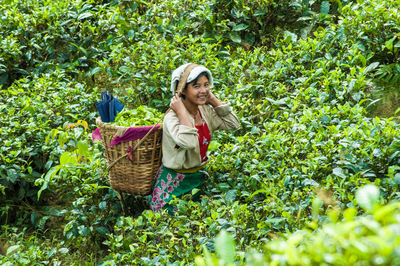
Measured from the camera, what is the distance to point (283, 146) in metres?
3.51

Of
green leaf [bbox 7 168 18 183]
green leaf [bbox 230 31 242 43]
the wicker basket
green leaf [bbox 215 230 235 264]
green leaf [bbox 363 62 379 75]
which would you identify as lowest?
green leaf [bbox 7 168 18 183]

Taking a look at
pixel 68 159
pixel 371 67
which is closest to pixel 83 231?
pixel 68 159

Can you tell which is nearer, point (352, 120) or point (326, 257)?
point (326, 257)

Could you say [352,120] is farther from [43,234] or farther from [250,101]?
[43,234]

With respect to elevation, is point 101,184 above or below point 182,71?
below

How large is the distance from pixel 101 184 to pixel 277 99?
175 cm

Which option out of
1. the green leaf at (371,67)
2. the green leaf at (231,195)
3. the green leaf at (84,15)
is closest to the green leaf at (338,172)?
the green leaf at (231,195)

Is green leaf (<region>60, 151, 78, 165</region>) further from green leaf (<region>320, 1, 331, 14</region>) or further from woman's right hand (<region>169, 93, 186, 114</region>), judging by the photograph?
green leaf (<region>320, 1, 331, 14</region>)

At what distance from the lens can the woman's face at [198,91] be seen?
3.12 meters

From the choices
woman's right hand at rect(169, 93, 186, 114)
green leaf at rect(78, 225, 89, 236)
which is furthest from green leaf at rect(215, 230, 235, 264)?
green leaf at rect(78, 225, 89, 236)

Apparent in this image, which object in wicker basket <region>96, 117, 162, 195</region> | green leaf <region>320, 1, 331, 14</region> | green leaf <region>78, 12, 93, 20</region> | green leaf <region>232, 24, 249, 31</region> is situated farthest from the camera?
green leaf <region>78, 12, 93, 20</region>

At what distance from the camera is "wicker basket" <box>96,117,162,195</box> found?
3168mm

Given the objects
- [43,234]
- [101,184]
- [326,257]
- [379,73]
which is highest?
[326,257]

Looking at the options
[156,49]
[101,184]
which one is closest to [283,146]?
[101,184]
